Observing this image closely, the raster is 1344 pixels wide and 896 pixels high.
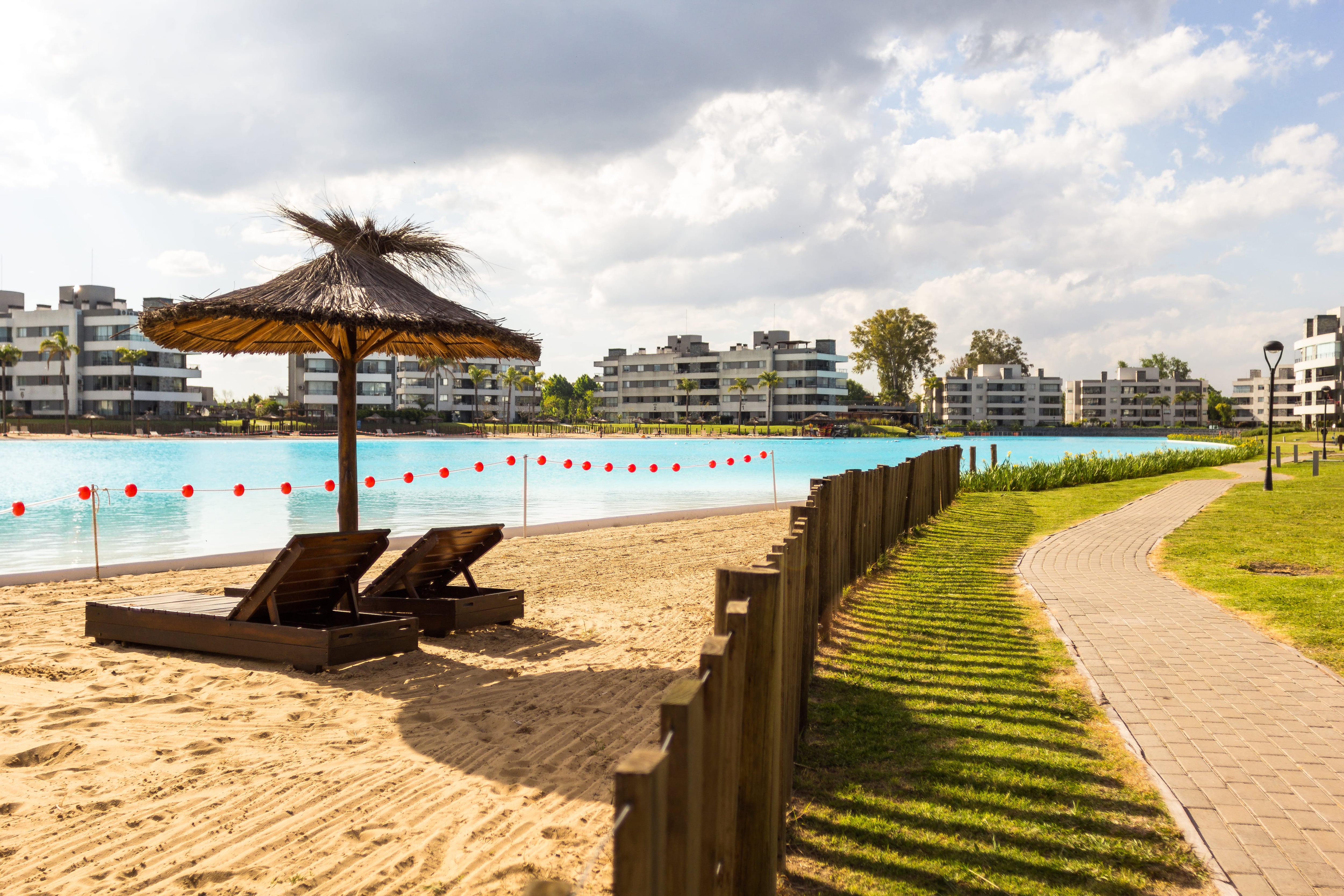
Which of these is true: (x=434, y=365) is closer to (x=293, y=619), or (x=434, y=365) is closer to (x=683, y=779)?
(x=293, y=619)

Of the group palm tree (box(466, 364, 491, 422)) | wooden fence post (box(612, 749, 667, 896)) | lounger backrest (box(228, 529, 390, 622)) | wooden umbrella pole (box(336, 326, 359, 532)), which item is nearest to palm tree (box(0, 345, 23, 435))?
palm tree (box(466, 364, 491, 422))

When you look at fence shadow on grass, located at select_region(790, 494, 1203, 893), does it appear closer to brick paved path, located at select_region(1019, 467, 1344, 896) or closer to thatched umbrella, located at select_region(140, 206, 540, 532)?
brick paved path, located at select_region(1019, 467, 1344, 896)

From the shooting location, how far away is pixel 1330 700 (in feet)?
16.6

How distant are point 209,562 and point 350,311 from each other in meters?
5.97

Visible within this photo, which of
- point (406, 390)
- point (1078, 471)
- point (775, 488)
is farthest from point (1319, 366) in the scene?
point (406, 390)

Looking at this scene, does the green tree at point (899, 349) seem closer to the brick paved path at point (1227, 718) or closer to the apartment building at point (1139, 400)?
the apartment building at point (1139, 400)

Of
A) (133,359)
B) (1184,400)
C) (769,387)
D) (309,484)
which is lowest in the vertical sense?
(309,484)

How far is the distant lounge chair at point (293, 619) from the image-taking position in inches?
244

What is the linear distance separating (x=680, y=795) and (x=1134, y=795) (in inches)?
119

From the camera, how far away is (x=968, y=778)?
13.2ft

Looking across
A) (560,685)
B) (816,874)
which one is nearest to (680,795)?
(816,874)

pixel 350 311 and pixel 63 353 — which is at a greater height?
pixel 63 353

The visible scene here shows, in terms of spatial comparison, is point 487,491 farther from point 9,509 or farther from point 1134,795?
point 1134,795

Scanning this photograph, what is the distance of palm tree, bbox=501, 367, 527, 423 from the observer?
391 feet
